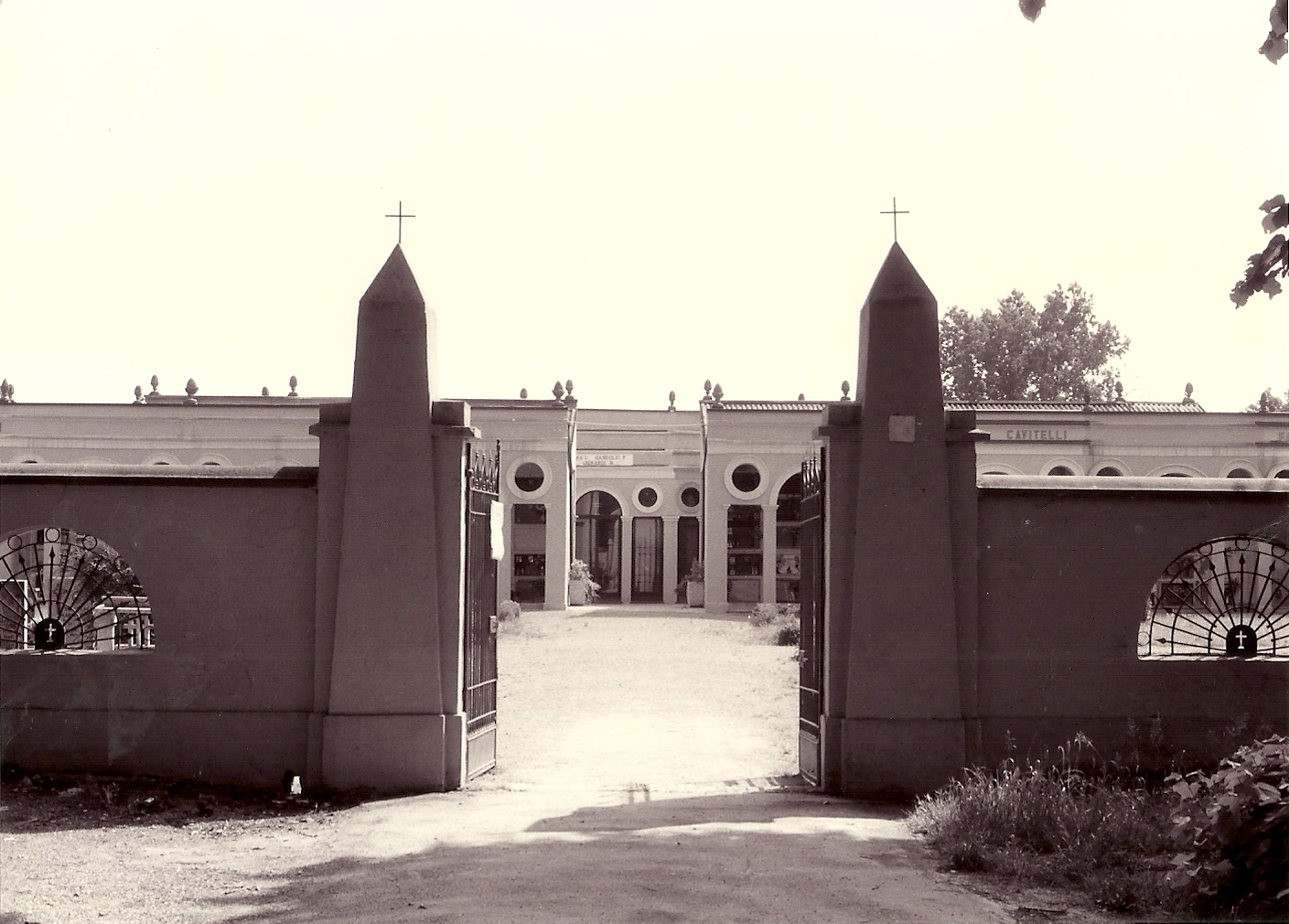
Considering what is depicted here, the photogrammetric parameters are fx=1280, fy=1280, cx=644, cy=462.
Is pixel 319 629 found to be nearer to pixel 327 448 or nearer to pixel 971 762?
pixel 327 448

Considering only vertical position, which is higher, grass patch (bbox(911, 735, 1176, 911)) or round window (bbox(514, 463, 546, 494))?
round window (bbox(514, 463, 546, 494))

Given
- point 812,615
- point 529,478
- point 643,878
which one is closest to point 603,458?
point 529,478

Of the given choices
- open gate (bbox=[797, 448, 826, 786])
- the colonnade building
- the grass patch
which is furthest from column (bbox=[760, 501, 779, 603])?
the grass patch

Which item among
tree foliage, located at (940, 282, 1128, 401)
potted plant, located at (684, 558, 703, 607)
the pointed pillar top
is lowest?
potted plant, located at (684, 558, 703, 607)

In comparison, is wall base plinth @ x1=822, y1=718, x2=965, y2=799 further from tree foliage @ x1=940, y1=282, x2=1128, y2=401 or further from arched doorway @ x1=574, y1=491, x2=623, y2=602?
tree foliage @ x1=940, y1=282, x2=1128, y2=401

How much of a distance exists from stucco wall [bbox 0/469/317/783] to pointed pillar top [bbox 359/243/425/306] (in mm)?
1469

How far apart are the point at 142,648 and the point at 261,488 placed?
149 cm

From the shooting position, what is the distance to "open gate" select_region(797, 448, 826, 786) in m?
9.55

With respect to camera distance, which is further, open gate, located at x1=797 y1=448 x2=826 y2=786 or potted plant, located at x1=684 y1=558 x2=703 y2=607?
potted plant, located at x1=684 y1=558 x2=703 y2=607

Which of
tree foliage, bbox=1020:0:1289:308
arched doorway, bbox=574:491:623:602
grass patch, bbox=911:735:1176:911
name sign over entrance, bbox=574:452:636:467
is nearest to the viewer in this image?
tree foliage, bbox=1020:0:1289:308

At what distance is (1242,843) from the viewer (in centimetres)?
562

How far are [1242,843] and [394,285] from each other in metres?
6.61

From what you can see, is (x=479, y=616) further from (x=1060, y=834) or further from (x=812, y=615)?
(x=1060, y=834)

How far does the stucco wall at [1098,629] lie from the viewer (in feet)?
30.3
